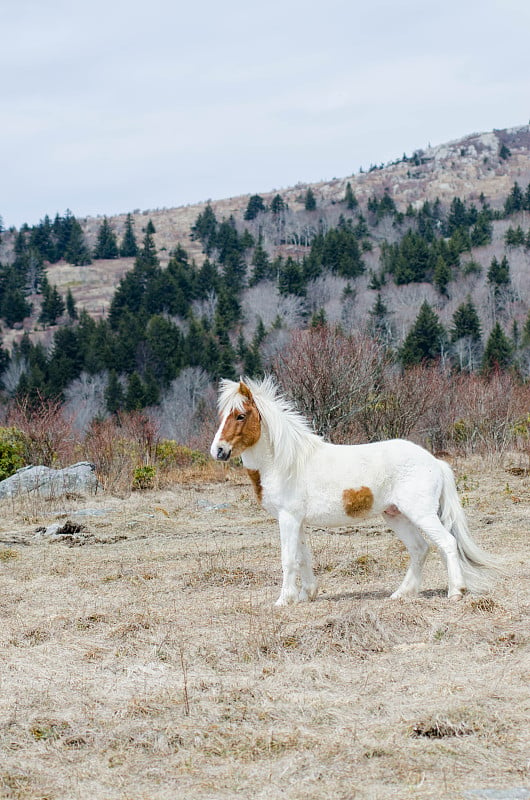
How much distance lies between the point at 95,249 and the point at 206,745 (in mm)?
117093

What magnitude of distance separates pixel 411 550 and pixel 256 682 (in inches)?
103

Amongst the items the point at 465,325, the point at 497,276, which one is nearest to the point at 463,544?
the point at 465,325

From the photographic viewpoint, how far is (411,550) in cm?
740

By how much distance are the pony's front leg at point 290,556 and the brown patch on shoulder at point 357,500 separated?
46cm

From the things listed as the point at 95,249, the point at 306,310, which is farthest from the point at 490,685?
the point at 95,249

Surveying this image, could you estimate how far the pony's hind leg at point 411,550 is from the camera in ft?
24.1

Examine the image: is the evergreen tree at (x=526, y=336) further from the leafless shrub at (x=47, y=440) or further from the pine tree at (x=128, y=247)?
the pine tree at (x=128, y=247)

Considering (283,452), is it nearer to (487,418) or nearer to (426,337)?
(487,418)

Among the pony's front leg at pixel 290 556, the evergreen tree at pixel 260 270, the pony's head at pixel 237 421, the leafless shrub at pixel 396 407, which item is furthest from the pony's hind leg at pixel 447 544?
the evergreen tree at pixel 260 270

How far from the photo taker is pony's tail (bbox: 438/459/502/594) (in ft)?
23.3

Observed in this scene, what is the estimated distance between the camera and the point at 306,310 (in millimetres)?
77250

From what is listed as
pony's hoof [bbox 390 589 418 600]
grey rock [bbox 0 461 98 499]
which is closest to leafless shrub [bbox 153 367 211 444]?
grey rock [bbox 0 461 98 499]

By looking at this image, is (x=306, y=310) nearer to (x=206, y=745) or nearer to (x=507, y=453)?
(x=507, y=453)

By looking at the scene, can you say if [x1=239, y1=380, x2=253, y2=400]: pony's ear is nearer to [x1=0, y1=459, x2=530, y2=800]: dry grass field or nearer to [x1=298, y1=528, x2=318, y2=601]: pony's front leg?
[x1=298, y1=528, x2=318, y2=601]: pony's front leg
